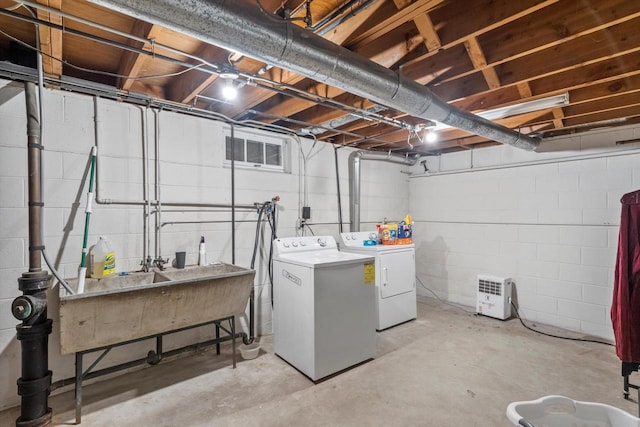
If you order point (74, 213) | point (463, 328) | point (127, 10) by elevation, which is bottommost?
point (463, 328)

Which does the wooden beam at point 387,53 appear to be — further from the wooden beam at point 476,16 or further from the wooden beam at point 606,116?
the wooden beam at point 606,116

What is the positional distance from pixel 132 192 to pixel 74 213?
44cm

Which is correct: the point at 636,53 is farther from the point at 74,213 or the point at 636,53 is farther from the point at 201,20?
the point at 74,213

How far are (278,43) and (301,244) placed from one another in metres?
2.17

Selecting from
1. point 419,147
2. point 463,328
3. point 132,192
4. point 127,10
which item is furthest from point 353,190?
point 127,10

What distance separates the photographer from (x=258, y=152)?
352 centimetres

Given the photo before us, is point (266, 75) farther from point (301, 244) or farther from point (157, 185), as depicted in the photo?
point (301, 244)

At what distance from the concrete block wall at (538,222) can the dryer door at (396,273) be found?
122cm

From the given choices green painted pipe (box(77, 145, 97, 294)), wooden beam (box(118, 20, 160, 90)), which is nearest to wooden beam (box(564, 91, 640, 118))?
wooden beam (box(118, 20, 160, 90))

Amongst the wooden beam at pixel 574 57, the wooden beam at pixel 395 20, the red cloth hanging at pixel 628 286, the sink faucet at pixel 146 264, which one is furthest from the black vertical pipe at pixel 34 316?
the red cloth hanging at pixel 628 286

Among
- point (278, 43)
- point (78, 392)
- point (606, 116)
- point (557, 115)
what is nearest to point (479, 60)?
point (278, 43)

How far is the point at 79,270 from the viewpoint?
2.30 metres

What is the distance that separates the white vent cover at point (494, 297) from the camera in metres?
3.86

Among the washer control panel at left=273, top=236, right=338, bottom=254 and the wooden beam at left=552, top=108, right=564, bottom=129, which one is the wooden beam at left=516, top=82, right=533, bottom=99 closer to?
the wooden beam at left=552, top=108, right=564, bottom=129
